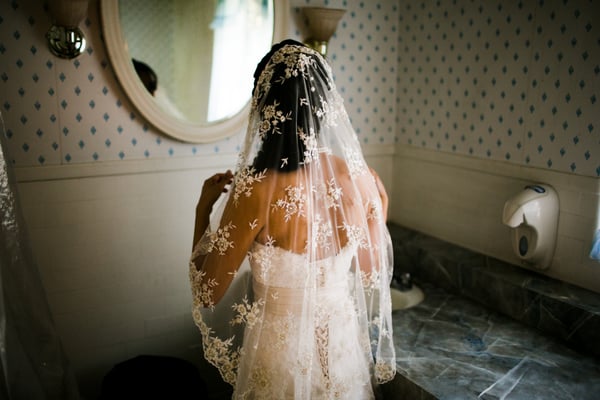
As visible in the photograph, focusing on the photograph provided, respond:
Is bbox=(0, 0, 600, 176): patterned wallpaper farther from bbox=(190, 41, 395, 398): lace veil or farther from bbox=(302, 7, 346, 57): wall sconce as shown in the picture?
bbox=(190, 41, 395, 398): lace veil

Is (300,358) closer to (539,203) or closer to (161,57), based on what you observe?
(539,203)

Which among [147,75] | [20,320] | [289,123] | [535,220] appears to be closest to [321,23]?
[147,75]

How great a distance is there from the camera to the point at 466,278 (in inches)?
81.4

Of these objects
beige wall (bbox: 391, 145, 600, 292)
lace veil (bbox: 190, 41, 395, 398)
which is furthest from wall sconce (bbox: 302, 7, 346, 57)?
lace veil (bbox: 190, 41, 395, 398)

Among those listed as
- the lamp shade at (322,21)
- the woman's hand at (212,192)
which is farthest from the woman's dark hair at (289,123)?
the lamp shade at (322,21)

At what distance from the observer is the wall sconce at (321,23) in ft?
7.05

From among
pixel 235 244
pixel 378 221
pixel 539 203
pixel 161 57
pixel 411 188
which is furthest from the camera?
pixel 411 188

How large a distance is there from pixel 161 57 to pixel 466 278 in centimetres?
142

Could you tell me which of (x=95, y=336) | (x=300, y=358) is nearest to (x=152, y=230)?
(x=95, y=336)

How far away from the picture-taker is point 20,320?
4.59ft

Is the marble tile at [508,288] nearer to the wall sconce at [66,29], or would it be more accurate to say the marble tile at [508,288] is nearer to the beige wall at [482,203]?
the beige wall at [482,203]

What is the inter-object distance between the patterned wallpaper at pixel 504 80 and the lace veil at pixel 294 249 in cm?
78

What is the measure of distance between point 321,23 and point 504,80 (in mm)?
750

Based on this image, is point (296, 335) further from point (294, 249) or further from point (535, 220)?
point (535, 220)
